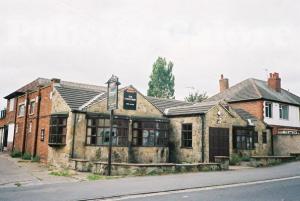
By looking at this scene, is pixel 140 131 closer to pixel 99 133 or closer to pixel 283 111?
pixel 99 133

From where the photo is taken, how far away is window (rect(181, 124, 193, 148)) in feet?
70.7

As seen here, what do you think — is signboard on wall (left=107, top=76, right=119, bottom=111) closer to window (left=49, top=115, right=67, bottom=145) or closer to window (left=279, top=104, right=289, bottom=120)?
window (left=49, top=115, right=67, bottom=145)

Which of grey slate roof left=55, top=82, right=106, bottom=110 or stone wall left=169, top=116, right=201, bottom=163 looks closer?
grey slate roof left=55, top=82, right=106, bottom=110

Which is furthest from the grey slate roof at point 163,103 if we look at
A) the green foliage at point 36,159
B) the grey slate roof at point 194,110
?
the green foliage at point 36,159

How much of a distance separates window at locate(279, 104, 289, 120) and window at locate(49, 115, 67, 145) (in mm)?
25517

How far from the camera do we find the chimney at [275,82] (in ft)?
119

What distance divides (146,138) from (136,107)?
2.42m

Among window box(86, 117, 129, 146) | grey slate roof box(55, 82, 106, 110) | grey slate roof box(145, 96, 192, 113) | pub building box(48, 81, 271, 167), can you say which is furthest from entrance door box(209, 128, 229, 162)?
grey slate roof box(55, 82, 106, 110)

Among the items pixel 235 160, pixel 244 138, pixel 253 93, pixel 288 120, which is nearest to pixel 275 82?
pixel 288 120

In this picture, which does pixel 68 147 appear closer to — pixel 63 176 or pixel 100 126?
pixel 100 126

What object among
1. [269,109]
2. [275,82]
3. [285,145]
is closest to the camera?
[285,145]

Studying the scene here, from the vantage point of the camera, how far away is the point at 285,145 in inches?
1093

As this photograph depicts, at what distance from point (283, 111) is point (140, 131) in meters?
21.3

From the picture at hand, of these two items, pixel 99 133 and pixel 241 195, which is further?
pixel 99 133
